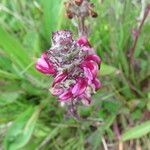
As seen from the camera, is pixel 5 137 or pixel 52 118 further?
pixel 52 118

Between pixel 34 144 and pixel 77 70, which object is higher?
pixel 34 144

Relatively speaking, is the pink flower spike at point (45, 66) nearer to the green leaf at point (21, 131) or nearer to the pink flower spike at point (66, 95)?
the pink flower spike at point (66, 95)

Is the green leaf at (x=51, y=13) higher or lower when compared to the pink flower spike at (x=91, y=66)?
higher

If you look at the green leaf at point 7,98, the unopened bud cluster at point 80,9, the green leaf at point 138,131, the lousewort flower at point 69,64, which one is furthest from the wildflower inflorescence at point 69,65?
the green leaf at point 7,98

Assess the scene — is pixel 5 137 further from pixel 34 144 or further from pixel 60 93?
pixel 60 93

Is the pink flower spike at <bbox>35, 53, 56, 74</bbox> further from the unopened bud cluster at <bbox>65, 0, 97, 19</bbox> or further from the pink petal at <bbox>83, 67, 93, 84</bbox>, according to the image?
the unopened bud cluster at <bbox>65, 0, 97, 19</bbox>

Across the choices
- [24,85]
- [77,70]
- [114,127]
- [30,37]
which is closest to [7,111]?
[24,85]

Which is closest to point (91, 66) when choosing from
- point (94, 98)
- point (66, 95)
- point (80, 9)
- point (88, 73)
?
point (88, 73)
